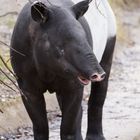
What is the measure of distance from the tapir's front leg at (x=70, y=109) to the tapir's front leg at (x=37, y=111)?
0.23 metres

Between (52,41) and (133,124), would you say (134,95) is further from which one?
(52,41)

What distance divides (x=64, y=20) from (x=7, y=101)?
4.04 m

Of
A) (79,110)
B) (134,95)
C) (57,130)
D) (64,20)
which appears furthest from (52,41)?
(134,95)

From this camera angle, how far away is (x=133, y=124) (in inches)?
369

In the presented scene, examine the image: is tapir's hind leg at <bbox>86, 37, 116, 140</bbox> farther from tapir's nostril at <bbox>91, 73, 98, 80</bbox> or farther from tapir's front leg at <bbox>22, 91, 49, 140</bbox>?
tapir's nostril at <bbox>91, 73, 98, 80</bbox>

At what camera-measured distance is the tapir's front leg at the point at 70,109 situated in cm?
663

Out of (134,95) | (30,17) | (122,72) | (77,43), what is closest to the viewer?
(77,43)

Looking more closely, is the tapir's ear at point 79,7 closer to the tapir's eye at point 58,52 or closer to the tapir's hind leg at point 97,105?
the tapir's eye at point 58,52

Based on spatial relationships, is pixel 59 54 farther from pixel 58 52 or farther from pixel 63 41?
pixel 63 41

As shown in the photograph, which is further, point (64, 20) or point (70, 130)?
point (70, 130)

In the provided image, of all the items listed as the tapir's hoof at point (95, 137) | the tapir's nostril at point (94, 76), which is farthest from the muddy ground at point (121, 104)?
the tapir's nostril at point (94, 76)

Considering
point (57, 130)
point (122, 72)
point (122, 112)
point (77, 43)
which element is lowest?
point (122, 72)

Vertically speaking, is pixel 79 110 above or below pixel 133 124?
above

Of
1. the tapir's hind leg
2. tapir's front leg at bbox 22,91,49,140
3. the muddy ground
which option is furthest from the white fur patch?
the muddy ground
